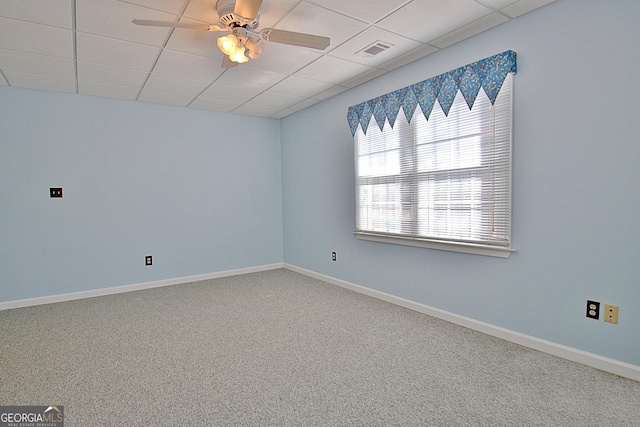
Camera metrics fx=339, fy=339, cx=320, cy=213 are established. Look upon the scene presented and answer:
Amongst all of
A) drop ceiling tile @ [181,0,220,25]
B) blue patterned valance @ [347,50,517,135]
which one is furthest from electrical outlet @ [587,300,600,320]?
drop ceiling tile @ [181,0,220,25]

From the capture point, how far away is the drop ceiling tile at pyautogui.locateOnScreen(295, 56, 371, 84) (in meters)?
3.25

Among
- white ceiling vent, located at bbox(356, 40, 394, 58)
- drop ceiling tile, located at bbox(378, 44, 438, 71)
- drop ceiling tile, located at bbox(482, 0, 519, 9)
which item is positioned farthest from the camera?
drop ceiling tile, located at bbox(378, 44, 438, 71)

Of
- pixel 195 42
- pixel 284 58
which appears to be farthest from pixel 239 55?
pixel 284 58

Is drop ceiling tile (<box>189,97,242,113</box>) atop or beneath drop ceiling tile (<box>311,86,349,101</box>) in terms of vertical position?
beneath

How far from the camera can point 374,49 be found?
9.82 ft

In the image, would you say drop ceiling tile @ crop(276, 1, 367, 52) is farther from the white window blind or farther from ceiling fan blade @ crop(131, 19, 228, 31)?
the white window blind

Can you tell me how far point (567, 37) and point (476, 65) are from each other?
608mm

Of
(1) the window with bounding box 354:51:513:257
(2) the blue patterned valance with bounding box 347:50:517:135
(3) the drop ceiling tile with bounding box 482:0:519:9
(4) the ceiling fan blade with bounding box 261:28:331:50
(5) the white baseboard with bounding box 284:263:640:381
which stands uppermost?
(3) the drop ceiling tile with bounding box 482:0:519:9

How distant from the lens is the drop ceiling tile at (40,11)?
2.19 meters

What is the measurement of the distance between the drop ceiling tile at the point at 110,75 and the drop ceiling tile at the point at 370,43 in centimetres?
203

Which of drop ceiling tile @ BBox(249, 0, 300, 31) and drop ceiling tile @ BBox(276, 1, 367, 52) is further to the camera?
drop ceiling tile @ BBox(276, 1, 367, 52)

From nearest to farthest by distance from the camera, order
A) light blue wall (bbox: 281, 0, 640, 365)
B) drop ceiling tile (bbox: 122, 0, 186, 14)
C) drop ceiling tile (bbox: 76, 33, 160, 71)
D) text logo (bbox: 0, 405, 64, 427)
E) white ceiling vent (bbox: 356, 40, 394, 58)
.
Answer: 1. text logo (bbox: 0, 405, 64, 427)
2. light blue wall (bbox: 281, 0, 640, 365)
3. drop ceiling tile (bbox: 122, 0, 186, 14)
4. drop ceiling tile (bbox: 76, 33, 160, 71)
5. white ceiling vent (bbox: 356, 40, 394, 58)

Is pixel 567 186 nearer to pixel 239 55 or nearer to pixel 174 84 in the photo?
pixel 239 55

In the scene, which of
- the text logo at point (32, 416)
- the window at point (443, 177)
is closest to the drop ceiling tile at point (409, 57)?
the window at point (443, 177)
